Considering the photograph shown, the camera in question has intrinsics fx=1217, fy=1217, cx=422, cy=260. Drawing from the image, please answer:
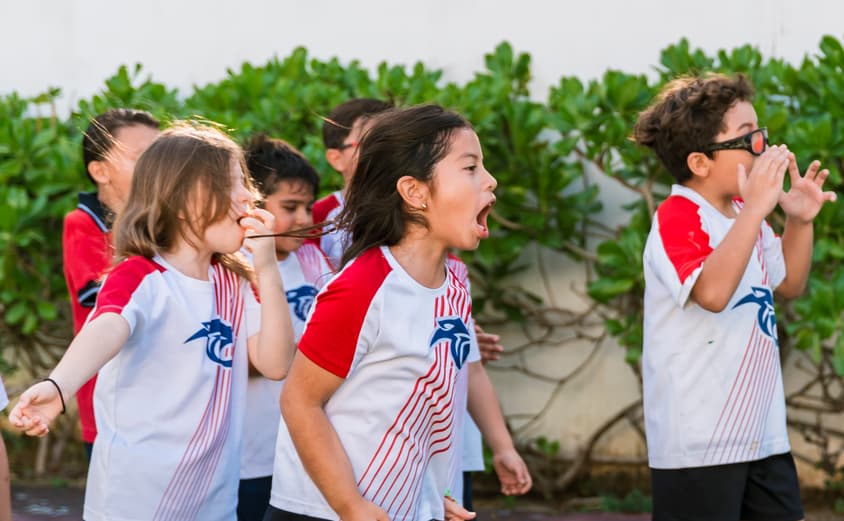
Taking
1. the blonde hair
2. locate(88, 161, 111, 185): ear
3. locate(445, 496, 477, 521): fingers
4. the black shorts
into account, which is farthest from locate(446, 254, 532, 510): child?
locate(88, 161, 111, 185): ear

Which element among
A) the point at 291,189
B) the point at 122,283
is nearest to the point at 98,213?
the point at 291,189

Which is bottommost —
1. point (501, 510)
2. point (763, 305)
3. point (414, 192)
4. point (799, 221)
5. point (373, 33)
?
point (501, 510)

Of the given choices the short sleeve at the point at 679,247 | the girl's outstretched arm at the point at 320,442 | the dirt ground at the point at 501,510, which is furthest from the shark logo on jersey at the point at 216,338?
the dirt ground at the point at 501,510

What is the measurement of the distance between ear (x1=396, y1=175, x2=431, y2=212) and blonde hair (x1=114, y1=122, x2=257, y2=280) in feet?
2.11

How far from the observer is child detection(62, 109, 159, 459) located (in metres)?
3.93

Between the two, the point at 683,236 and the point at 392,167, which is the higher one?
the point at 392,167

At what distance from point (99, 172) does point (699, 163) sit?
200 centimetres

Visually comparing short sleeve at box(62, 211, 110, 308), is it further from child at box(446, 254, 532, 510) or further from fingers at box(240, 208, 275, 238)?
child at box(446, 254, 532, 510)

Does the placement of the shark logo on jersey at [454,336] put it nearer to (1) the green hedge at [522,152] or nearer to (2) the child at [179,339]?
(2) the child at [179,339]

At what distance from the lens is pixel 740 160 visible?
145 inches

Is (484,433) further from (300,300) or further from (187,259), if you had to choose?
(187,259)

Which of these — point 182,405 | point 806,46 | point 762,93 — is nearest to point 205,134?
point 182,405

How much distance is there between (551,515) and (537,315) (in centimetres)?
95

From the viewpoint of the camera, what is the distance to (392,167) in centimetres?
291
